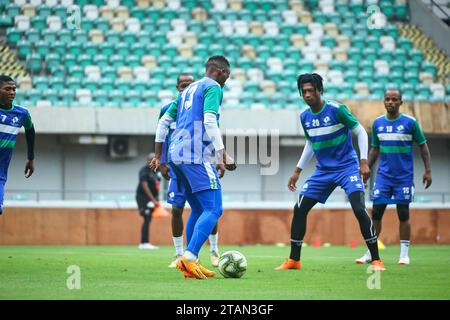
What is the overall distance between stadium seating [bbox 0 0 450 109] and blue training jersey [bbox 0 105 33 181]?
42.0 ft

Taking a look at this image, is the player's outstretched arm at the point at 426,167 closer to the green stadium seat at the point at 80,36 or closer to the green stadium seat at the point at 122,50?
the green stadium seat at the point at 122,50

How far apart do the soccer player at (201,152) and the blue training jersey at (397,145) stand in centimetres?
428

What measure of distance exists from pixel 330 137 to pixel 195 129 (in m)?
2.28

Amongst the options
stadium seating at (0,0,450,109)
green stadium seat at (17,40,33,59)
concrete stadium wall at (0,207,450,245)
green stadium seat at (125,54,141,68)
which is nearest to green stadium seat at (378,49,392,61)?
stadium seating at (0,0,450,109)

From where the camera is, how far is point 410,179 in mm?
14906

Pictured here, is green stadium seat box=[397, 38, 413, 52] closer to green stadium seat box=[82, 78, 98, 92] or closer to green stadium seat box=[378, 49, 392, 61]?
green stadium seat box=[378, 49, 392, 61]

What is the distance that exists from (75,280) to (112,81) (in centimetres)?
1704

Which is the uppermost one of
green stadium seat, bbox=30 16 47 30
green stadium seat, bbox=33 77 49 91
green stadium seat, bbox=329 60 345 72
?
green stadium seat, bbox=30 16 47 30

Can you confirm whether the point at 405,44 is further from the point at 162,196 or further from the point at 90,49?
the point at 90,49

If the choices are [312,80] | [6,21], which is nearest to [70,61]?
[6,21]

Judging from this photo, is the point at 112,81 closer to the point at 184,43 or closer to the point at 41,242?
the point at 184,43

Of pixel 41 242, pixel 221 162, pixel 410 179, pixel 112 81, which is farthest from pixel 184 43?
pixel 221 162

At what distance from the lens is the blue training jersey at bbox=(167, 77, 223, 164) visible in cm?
1120

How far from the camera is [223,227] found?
24.4 metres
